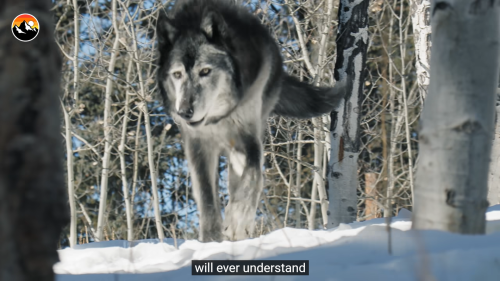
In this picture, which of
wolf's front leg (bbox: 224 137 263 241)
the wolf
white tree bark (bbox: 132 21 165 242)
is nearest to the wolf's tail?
the wolf

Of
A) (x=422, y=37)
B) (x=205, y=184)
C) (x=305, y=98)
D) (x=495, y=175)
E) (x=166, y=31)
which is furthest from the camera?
(x=495, y=175)

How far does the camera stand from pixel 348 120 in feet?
18.2

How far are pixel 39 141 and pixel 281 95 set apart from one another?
3906 millimetres

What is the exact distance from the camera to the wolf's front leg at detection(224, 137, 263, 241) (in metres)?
4.37

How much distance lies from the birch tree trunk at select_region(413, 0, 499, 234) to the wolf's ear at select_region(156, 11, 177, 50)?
2314 millimetres

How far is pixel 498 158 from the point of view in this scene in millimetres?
7105

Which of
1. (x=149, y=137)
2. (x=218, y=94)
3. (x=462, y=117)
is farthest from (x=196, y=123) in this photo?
(x=149, y=137)

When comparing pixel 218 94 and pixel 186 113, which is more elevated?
pixel 218 94

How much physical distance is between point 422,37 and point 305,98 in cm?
206

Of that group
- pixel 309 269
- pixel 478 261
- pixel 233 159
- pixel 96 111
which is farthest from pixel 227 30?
pixel 96 111

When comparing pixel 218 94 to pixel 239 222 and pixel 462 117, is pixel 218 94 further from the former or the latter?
pixel 462 117

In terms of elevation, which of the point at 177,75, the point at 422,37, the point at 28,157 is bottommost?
the point at 28,157

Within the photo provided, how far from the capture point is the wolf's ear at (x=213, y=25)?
439 cm

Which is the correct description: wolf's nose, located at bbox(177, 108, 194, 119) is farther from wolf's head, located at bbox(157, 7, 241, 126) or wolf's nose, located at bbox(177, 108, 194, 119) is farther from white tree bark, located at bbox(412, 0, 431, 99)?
white tree bark, located at bbox(412, 0, 431, 99)
